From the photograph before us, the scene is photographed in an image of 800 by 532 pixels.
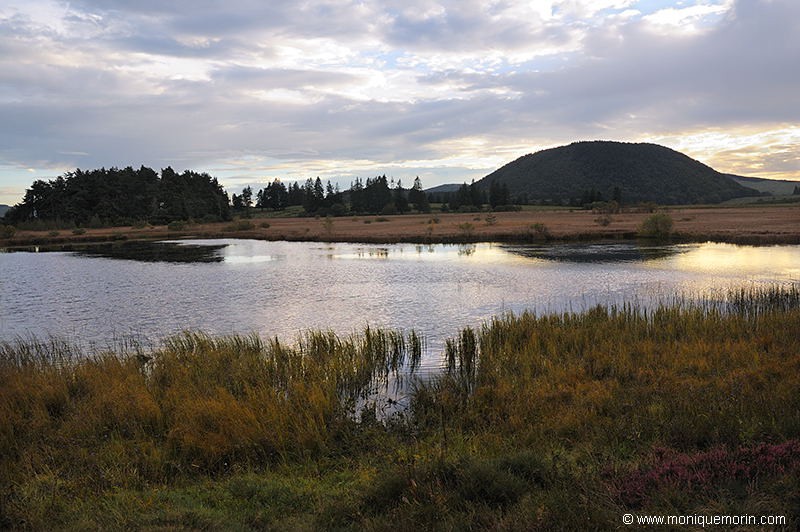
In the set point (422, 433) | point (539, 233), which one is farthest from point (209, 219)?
point (422, 433)

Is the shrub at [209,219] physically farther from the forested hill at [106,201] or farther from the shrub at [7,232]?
the shrub at [7,232]

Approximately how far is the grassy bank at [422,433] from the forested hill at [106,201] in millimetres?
117733

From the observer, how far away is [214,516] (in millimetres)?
6934

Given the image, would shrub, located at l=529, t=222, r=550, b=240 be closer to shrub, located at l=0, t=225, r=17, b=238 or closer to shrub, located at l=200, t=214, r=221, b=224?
shrub, located at l=0, t=225, r=17, b=238

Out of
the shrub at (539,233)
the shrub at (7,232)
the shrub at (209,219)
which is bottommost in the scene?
the shrub at (539,233)

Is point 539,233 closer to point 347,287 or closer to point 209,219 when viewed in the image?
point 347,287

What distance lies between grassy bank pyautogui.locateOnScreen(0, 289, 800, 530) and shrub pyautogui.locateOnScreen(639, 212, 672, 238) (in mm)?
53023

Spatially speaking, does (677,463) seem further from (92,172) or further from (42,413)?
(92,172)

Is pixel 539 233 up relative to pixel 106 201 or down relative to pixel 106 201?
down

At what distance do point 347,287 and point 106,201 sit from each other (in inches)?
4292

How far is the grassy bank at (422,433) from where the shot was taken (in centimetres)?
666

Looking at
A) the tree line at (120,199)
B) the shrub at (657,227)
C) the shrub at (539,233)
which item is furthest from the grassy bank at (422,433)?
the tree line at (120,199)

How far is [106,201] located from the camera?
121 m

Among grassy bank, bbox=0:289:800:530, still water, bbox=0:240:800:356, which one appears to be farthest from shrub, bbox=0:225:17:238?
grassy bank, bbox=0:289:800:530
